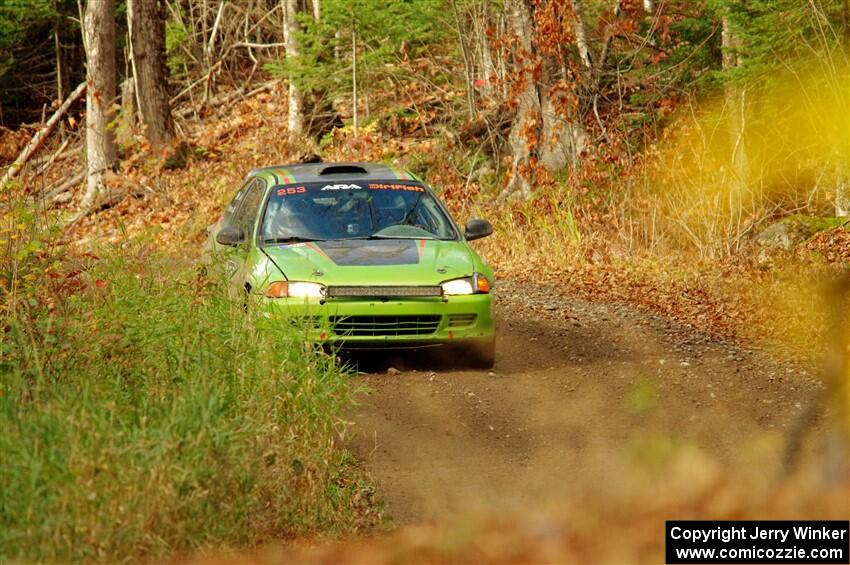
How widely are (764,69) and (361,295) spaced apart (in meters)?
8.01

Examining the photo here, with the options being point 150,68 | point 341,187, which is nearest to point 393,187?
point 341,187

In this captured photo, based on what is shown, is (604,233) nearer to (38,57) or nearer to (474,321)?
(474,321)

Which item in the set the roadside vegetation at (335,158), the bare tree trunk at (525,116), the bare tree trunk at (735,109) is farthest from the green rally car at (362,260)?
the bare tree trunk at (525,116)

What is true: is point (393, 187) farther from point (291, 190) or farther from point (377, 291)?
point (377, 291)

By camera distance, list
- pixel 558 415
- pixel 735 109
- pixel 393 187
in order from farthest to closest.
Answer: pixel 735 109
pixel 393 187
pixel 558 415

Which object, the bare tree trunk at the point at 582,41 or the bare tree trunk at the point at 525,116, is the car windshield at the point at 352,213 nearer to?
the bare tree trunk at the point at 525,116

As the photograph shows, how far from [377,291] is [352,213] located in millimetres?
1539

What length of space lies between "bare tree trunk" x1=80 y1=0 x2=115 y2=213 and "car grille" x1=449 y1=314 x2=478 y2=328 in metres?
17.4

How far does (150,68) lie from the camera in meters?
28.4

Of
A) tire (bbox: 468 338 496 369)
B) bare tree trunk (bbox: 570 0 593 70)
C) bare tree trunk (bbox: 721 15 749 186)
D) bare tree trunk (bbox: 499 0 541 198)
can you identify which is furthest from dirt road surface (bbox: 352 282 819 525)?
bare tree trunk (bbox: 570 0 593 70)

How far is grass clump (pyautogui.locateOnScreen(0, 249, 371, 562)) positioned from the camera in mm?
6039

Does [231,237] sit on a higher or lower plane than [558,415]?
higher

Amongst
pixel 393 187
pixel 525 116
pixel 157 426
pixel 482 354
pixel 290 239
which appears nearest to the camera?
pixel 157 426

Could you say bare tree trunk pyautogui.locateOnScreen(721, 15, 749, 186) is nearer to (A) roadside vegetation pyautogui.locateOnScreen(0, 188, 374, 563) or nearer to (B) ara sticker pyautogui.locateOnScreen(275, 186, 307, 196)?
(B) ara sticker pyautogui.locateOnScreen(275, 186, 307, 196)
